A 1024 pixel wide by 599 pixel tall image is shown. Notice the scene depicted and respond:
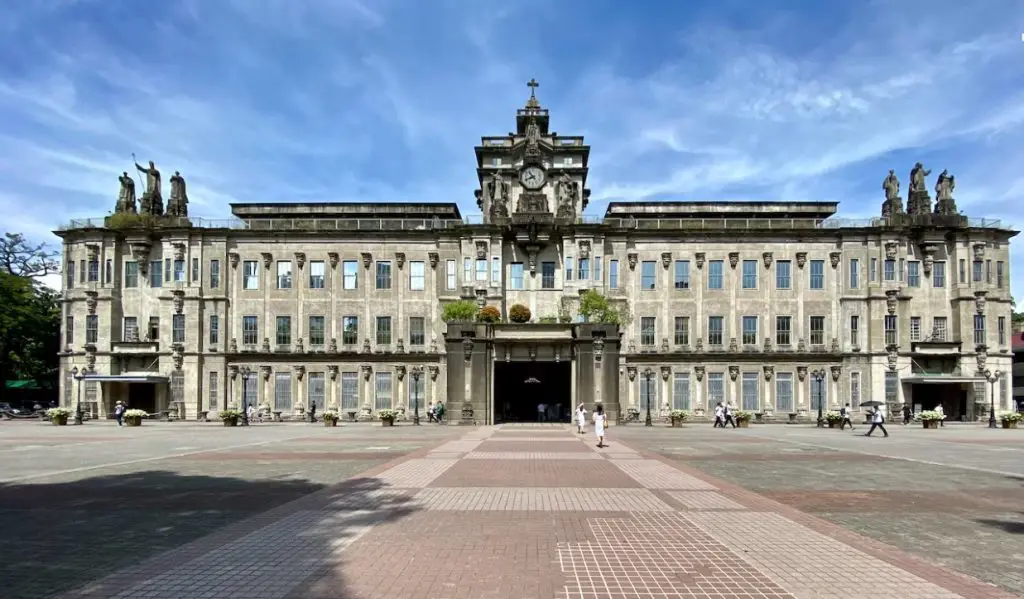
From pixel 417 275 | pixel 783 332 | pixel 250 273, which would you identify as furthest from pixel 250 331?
pixel 783 332

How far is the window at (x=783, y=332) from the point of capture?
57438 mm

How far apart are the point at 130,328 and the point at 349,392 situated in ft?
60.8

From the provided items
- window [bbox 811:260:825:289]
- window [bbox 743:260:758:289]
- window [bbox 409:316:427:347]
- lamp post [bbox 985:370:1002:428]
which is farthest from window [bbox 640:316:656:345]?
lamp post [bbox 985:370:1002:428]

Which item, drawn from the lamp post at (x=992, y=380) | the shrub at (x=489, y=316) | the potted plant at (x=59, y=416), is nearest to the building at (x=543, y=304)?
the lamp post at (x=992, y=380)

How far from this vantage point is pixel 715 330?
57.8m

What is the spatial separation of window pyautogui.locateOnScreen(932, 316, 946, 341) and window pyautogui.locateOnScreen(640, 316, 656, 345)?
72.2 feet

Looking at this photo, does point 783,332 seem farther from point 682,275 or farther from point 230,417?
point 230,417

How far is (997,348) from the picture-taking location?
185 ft

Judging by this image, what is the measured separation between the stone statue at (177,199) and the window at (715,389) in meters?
45.8

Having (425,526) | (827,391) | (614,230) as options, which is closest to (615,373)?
(614,230)

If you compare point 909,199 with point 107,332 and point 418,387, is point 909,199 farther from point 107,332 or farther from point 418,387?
point 107,332

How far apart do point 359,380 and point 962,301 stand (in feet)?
156

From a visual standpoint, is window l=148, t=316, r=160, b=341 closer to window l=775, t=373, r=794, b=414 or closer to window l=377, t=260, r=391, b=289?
window l=377, t=260, r=391, b=289

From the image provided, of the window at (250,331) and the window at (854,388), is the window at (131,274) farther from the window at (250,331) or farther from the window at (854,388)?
the window at (854,388)
